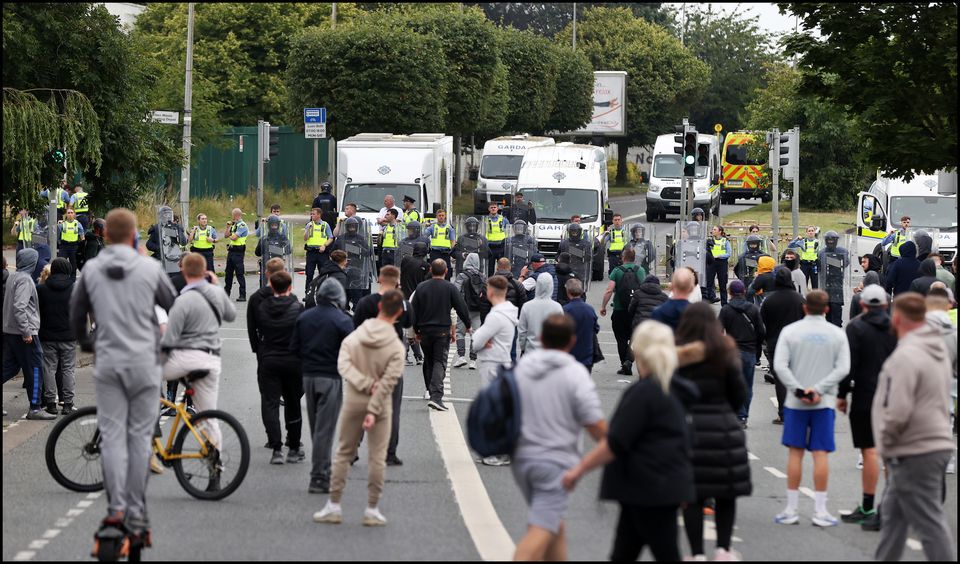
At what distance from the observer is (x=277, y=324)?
12430 mm

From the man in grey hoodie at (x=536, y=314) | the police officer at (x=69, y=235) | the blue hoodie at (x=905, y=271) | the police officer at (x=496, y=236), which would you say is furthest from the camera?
the police officer at (x=496, y=236)

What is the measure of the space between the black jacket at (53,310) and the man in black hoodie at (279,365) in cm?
310

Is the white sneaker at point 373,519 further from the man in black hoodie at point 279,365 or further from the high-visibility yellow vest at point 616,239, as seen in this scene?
the high-visibility yellow vest at point 616,239

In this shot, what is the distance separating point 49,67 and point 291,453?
303 inches

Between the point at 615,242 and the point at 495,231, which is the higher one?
the point at 495,231

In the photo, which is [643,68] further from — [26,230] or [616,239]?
[26,230]

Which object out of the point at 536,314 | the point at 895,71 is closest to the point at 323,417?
the point at 536,314

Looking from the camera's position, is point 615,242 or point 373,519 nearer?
point 373,519

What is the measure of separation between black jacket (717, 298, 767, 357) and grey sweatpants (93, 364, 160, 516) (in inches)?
264

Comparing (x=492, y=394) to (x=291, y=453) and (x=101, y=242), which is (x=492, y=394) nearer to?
(x=291, y=453)

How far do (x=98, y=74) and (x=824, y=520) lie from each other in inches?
458

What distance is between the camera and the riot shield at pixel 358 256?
22953 millimetres

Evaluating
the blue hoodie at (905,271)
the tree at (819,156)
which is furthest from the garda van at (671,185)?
the blue hoodie at (905,271)

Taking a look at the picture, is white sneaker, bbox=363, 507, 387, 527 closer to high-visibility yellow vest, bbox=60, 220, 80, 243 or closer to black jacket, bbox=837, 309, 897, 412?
black jacket, bbox=837, 309, 897, 412
